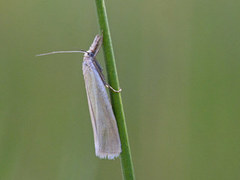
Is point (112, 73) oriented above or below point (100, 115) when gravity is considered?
above

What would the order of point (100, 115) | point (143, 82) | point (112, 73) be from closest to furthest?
point (112, 73) < point (100, 115) < point (143, 82)

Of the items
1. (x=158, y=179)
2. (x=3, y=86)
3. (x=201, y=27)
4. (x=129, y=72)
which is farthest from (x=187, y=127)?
(x=3, y=86)

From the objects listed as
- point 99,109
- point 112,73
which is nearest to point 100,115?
point 99,109

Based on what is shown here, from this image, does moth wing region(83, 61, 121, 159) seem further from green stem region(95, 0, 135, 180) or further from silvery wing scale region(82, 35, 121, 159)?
green stem region(95, 0, 135, 180)

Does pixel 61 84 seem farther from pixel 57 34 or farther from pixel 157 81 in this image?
pixel 157 81

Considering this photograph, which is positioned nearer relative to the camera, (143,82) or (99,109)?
(99,109)

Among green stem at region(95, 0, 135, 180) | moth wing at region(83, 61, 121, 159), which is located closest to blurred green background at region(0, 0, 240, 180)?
moth wing at region(83, 61, 121, 159)

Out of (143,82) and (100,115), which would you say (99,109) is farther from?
(143,82)
